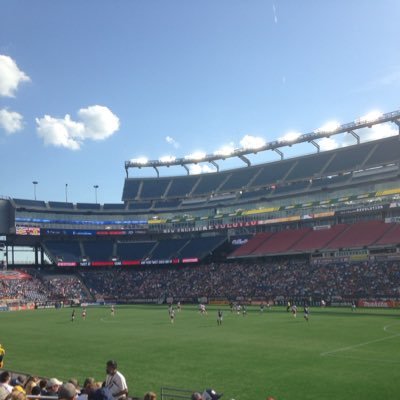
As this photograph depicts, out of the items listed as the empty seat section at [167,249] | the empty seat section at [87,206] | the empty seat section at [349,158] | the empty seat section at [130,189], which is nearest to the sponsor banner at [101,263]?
the empty seat section at [167,249]

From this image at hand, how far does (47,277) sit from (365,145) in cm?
7176

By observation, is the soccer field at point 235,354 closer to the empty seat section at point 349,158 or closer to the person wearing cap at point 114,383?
the person wearing cap at point 114,383

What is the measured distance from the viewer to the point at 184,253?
104 metres

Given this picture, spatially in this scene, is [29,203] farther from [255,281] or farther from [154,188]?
[255,281]

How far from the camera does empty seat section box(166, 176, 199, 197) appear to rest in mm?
121863

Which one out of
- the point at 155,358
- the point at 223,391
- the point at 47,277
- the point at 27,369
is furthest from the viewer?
the point at 47,277

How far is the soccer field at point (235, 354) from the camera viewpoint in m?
22.7

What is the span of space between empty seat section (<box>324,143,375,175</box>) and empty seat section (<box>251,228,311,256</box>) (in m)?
14.5

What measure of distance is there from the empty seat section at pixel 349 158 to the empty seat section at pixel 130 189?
179 feet

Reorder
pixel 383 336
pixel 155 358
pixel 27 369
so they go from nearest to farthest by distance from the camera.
Answer: pixel 27 369 → pixel 155 358 → pixel 383 336

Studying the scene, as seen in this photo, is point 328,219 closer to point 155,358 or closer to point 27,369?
point 155,358

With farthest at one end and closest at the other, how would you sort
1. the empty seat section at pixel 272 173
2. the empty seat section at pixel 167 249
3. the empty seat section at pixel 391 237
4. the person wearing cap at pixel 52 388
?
the empty seat section at pixel 167 249
the empty seat section at pixel 272 173
the empty seat section at pixel 391 237
the person wearing cap at pixel 52 388

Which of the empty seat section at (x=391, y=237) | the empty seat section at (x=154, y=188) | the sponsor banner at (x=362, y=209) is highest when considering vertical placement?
the empty seat section at (x=154, y=188)

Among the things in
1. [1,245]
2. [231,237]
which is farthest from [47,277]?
[231,237]
